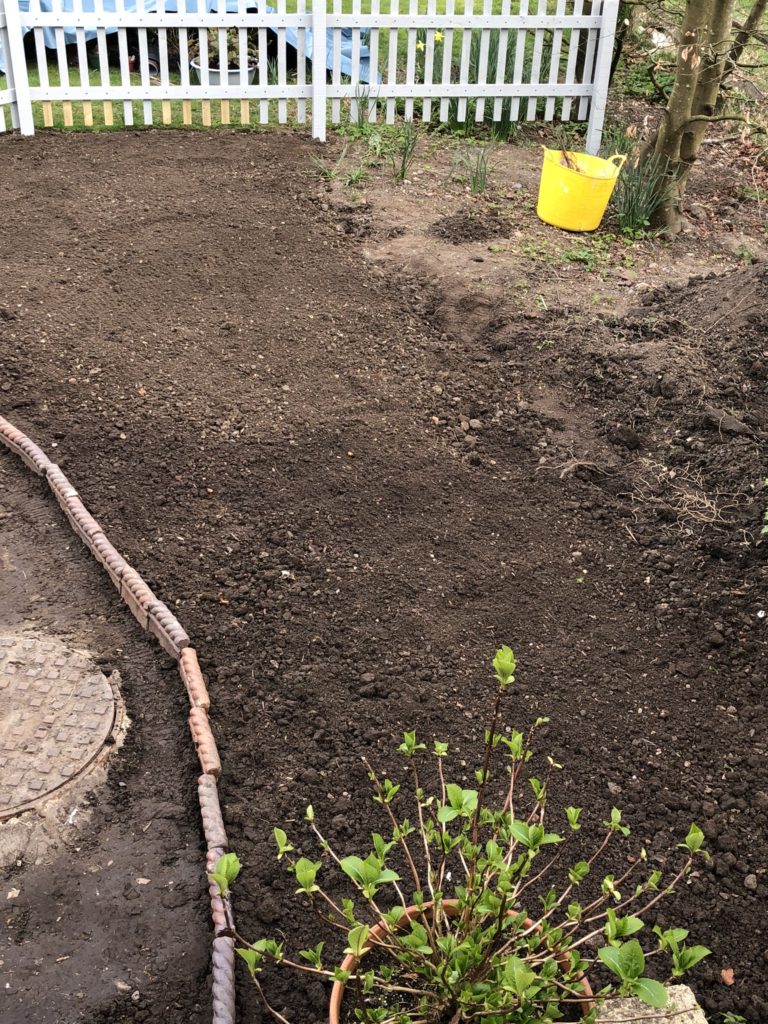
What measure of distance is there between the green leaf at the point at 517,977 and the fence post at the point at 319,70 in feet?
23.4

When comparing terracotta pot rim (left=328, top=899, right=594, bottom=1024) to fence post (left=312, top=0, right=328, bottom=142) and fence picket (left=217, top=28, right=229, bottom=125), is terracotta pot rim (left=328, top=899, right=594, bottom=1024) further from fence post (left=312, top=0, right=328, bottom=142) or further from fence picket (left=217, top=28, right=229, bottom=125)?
fence picket (left=217, top=28, right=229, bottom=125)

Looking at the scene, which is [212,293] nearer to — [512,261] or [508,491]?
[512,261]

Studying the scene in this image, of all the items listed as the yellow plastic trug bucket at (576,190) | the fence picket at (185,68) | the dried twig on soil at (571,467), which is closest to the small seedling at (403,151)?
the yellow plastic trug bucket at (576,190)

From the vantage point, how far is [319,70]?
768cm

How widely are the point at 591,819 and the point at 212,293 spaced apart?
3.74 meters

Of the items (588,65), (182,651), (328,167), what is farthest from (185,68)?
(182,651)

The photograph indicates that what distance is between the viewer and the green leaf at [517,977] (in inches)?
65.7

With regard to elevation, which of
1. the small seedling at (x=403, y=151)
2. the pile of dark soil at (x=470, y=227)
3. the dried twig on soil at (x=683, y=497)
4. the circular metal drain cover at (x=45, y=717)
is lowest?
the circular metal drain cover at (x=45, y=717)

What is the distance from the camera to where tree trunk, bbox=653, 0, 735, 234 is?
19.8 ft

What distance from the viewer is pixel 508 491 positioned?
4168mm

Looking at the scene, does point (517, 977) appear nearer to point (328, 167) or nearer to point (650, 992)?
point (650, 992)

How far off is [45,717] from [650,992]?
202 centimetres

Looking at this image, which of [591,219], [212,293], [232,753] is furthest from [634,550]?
[591,219]

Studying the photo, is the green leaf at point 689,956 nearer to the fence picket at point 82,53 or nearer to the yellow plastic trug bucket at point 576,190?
the yellow plastic trug bucket at point 576,190
